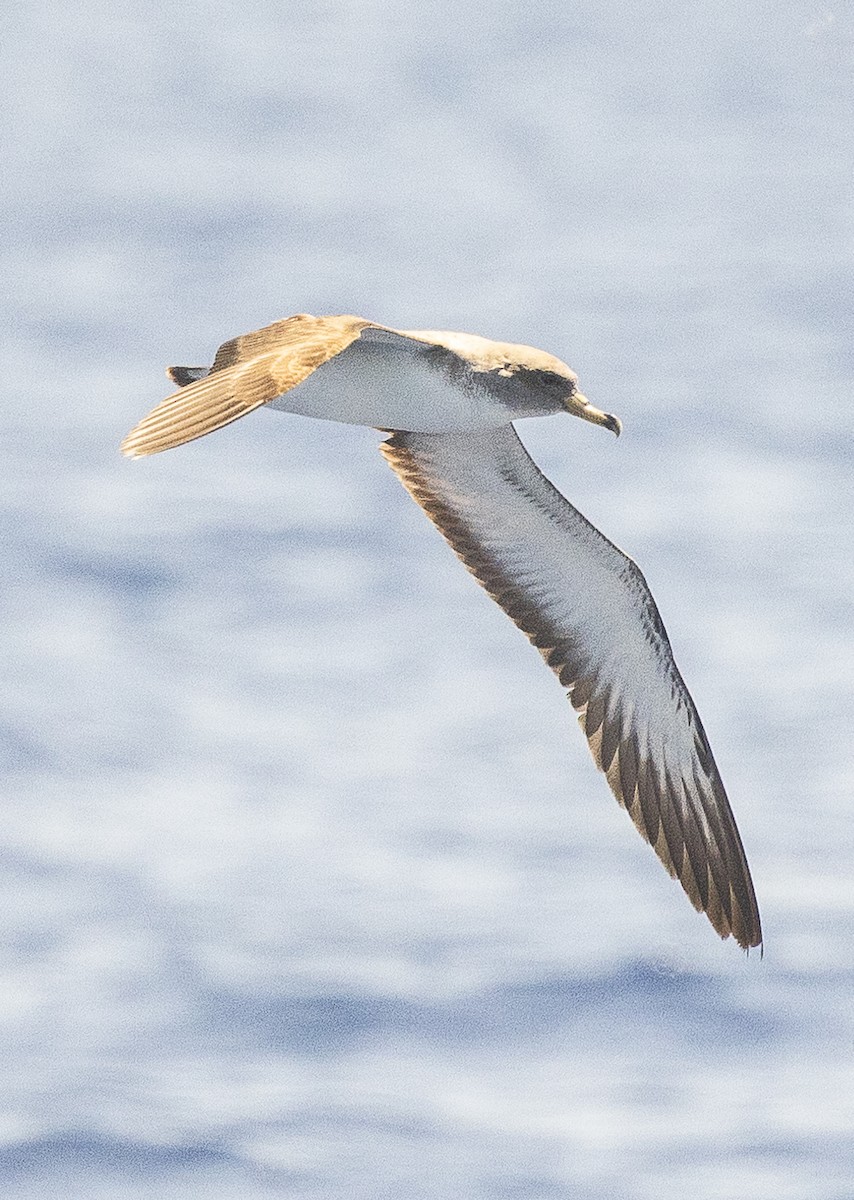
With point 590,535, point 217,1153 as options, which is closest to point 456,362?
point 590,535

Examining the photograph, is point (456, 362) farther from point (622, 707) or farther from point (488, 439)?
point (622, 707)

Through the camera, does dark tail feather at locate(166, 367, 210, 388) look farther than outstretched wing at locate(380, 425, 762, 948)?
No

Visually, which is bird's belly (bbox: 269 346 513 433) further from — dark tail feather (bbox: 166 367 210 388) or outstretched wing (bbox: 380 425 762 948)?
outstretched wing (bbox: 380 425 762 948)

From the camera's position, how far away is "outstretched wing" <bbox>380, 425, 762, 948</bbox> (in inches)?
628

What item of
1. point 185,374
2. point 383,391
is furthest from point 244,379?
point 383,391

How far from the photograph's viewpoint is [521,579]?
1634 centimetres

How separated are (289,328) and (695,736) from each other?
16.9 ft

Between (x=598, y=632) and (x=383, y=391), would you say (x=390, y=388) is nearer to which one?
(x=383, y=391)

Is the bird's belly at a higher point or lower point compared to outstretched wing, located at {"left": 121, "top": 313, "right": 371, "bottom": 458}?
higher

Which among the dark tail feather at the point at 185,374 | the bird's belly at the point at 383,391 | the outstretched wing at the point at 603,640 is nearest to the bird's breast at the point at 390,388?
the bird's belly at the point at 383,391

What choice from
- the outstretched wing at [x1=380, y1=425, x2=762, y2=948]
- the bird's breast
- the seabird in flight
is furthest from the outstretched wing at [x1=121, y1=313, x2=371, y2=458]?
the outstretched wing at [x1=380, y1=425, x2=762, y2=948]

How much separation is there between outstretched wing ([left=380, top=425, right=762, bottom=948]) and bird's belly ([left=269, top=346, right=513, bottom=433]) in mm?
1682

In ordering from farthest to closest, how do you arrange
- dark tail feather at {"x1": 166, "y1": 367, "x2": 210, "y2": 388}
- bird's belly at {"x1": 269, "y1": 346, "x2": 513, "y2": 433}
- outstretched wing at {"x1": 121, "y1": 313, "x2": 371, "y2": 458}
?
bird's belly at {"x1": 269, "y1": 346, "x2": 513, "y2": 433}, dark tail feather at {"x1": 166, "y1": 367, "x2": 210, "y2": 388}, outstretched wing at {"x1": 121, "y1": 313, "x2": 371, "y2": 458}

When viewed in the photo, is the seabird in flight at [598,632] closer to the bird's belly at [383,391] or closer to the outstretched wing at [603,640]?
the outstretched wing at [603,640]
